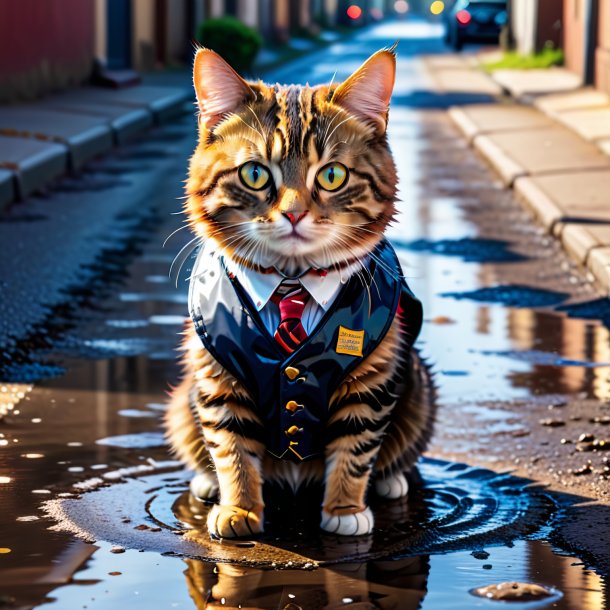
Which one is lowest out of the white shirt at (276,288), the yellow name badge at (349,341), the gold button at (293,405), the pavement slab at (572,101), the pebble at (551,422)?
the pebble at (551,422)

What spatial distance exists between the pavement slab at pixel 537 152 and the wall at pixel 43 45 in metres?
6.12

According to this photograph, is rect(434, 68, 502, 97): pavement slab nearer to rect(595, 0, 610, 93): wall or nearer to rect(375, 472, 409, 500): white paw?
rect(595, 0, 610, 93): wall

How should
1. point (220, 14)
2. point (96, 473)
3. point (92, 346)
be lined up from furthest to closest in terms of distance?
1. point (220, 14)
2. point (92, 346)
3. point (96, 473)

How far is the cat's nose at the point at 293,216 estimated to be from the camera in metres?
3.40

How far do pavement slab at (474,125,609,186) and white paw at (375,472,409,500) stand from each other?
7909 mm

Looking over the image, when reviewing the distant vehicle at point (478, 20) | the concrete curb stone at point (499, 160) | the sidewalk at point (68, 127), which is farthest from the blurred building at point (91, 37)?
the distant vehicle at point (478, 20)

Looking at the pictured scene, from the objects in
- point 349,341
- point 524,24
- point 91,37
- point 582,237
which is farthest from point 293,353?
point 524,24

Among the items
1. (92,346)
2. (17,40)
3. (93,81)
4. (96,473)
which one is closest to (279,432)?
(96,473)

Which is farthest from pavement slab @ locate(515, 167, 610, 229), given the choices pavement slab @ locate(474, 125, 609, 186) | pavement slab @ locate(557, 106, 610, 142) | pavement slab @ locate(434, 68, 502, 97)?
pavement slab @ locate(434, 68, 502, 97)

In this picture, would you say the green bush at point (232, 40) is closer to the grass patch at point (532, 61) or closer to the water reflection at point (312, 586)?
the grass patch at point (532, 61)

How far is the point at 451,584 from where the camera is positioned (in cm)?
347

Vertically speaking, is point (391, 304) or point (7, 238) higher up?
point (391, 304)

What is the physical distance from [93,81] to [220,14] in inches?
530

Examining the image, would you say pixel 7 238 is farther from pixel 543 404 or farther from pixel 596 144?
pixel 596 144
